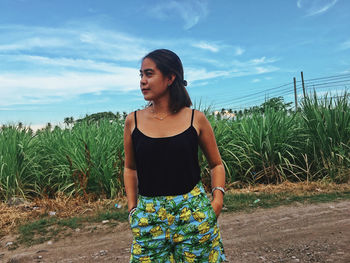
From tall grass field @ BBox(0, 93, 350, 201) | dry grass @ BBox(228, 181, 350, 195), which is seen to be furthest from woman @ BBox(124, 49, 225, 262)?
dry grass @ BBox(228, 181, 350, 195)

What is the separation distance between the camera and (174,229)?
4.99 feet

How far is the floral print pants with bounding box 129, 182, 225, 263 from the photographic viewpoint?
1.52 m

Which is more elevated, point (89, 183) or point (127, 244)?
point (89, 183)

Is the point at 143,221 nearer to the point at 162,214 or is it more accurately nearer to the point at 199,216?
the point at 162,214

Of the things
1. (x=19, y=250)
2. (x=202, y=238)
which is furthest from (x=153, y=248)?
(x=19, y=250)

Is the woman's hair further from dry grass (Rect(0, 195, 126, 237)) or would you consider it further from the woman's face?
dry grass (Rect(0, 195, 126, 237))

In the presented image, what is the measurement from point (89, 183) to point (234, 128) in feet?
11.5

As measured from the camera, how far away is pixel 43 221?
4859 mm

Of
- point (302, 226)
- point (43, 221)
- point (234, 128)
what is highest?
point (234, 128)

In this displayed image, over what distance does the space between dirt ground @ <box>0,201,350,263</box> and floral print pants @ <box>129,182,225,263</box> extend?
2157 mm

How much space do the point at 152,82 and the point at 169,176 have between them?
1.60 feet

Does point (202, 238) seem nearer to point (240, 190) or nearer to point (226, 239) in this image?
point (226, 239)

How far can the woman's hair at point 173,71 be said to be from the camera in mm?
1623

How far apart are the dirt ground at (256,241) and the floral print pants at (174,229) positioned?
2157 mm
